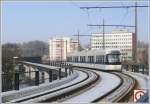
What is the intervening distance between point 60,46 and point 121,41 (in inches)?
1074

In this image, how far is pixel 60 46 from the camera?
266ft

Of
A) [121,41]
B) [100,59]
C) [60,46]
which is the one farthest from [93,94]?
[60,46]

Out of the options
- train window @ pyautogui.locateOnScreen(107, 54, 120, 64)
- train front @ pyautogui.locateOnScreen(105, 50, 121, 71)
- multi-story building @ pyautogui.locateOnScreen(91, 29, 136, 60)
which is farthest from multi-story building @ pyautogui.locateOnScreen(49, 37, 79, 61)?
train window @ pyautogui.locateOnScreen(107, 54, 120, 64)

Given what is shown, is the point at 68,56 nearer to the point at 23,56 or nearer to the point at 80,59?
the point at 80,59

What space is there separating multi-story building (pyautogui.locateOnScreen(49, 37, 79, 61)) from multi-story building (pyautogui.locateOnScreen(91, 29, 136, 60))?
36.2ft

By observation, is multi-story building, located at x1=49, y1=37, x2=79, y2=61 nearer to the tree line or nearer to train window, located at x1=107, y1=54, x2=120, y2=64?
the tree line

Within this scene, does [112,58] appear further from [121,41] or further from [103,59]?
[121,41]

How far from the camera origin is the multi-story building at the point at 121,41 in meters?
51.2

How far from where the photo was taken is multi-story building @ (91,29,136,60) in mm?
51219

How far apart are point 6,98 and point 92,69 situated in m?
34.9

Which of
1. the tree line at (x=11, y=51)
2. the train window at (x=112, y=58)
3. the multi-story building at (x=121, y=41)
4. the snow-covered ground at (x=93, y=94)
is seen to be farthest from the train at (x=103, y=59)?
the snow-covered ground at (x=93, y=94)

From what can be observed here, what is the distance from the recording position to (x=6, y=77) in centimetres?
2000

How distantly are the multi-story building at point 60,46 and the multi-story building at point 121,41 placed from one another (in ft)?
36.2

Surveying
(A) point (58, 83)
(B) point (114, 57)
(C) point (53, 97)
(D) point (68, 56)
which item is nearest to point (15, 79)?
(C) point (53, 97)
